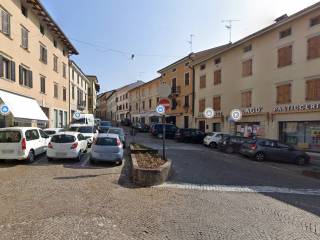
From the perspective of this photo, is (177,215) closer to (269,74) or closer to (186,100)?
(269,74)

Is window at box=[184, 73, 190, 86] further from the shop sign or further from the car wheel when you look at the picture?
the car wheel

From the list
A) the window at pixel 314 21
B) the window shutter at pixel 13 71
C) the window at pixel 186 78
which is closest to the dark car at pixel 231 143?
the window at pixel 314 21

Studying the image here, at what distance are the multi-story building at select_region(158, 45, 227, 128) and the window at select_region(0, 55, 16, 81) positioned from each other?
67.7 ft

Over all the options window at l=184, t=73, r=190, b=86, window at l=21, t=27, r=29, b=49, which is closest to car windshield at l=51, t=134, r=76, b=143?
window at l=21, t=27, r=29, b=49

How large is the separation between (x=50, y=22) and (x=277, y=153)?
21.3 m

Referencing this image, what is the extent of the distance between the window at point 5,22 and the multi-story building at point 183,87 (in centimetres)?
2120

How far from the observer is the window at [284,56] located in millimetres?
20594

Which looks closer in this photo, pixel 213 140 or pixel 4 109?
pixel 4 109

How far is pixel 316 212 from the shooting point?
261 inches

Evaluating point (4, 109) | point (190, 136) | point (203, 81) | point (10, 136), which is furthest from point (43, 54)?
point (203, 81)

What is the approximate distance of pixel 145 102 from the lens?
57906 mm

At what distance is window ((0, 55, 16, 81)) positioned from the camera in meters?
17.0

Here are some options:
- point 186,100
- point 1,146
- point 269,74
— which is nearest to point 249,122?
point 269,74

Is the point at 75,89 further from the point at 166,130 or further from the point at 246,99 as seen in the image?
the point at 246,99
